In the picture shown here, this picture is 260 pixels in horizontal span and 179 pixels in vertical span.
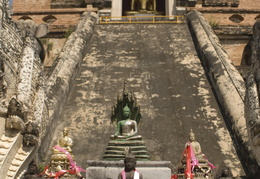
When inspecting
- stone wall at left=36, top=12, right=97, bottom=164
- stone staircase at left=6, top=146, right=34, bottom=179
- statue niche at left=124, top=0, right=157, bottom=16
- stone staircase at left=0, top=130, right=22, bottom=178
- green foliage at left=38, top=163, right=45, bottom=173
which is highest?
stone staircase at left=0, top=130, right=22, bottom=178

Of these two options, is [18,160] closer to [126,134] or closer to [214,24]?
[126,134]

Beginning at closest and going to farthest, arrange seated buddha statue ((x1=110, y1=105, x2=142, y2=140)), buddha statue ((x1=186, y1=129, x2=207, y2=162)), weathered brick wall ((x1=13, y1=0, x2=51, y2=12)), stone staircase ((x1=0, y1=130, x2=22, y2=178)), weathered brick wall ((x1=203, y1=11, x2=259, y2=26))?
seated buddha statue ((x1=110, y1=105, x2=142, y2=140))
stone staircase ((x1=0, y1=130, x2=22, y2=178))
buddha statue ((x1=186, y1=129, x2=207, y2=162))
weathered brick wall ((x1=203, y1=11, x2=259, y2=26))
weathered brick wall ((x1=13, y1=0, x2=51, y2=12))

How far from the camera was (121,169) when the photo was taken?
5.96 m

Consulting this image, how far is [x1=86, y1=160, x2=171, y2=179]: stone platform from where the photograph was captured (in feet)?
19.4

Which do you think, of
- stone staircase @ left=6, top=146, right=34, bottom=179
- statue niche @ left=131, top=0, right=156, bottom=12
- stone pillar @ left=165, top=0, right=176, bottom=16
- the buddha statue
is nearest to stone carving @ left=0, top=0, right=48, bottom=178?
stone staircase @ left=6, top=146, right=34, bottom=179

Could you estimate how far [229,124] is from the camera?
946 cm

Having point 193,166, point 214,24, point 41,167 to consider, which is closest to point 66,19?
point 214,24

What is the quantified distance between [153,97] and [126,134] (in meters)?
4.04

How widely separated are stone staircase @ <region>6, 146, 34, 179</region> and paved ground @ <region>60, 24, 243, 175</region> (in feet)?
4.79

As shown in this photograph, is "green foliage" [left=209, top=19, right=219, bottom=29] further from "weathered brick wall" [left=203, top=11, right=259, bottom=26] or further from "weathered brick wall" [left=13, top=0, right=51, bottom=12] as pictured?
"weathered brick wall" [left=13, top=0, right=51, bottom=12]

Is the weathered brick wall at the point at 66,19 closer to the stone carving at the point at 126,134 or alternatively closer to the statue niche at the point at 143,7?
the statue niche at the point at 143,7

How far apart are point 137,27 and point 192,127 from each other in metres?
6.69

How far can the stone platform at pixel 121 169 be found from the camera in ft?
19.4

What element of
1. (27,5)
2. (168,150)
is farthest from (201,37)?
(27,5)
